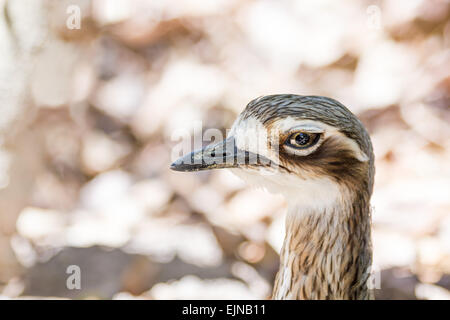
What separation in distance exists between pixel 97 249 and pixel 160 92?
0.81m

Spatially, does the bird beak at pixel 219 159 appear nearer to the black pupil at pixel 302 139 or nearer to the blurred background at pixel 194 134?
the black pupil at pixel 302 139

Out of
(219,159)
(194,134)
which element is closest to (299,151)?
(219,159)

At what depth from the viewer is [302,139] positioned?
1.21 meters

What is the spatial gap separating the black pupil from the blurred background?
1001mm

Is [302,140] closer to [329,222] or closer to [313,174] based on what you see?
[313,174]

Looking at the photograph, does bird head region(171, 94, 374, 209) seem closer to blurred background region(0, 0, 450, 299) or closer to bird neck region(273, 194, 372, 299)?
bird neck region(273, 194, 372, 299)

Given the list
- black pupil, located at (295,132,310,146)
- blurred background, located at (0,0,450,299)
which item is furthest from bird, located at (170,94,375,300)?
blurred background, located at (0,0,450,299)

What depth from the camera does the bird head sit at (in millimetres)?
1206

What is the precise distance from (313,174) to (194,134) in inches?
51.9

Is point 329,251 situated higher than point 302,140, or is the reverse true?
point 302,140

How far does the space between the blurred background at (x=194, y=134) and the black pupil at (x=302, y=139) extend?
1001 millimetres

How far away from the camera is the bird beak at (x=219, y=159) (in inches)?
48.9

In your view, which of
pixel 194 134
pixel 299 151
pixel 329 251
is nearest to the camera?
pixel 299 151

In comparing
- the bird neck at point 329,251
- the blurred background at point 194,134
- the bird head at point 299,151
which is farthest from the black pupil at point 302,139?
the blurred background at point 194,134
